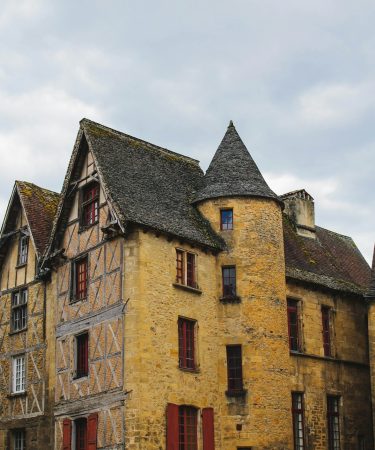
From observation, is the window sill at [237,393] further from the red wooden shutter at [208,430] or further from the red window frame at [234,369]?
the red wooden shutter at [208,430]

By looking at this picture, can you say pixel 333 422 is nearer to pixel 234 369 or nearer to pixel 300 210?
pixel 234 369

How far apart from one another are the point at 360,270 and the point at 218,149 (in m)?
8.67

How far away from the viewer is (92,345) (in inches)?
1011

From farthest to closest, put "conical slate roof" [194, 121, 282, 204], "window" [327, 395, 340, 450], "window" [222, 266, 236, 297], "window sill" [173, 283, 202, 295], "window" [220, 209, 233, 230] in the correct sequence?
"window" [327, 395, 340, 450] → "conical slate roof" [194, 121, 282, 204] → "window" [220, 209, 233, 230] → "window" [222, 266, 236, 297] → "window sill" [173, 283, 202, 295]

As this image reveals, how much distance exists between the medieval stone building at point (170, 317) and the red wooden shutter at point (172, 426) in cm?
3

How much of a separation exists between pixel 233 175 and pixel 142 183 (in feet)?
10.4

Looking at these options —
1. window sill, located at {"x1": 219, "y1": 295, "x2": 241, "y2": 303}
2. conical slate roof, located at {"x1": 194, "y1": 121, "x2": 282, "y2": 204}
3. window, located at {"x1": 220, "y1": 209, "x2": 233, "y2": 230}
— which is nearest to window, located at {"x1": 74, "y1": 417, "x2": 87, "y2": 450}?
window sill, located at {"x1": 219, "y1": 295, "x2": 241, "y2": 303}

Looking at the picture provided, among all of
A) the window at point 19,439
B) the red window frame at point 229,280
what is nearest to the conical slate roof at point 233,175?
the red window frame at point 229,280

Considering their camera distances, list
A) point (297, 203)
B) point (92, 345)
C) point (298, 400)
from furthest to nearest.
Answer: point (297, 203) < point (298, 400) < point (92, 345)

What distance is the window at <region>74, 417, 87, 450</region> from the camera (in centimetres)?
2566

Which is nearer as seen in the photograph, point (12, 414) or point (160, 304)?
point (160, 304)

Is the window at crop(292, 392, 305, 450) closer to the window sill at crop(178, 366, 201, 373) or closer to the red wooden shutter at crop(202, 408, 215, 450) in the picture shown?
the red wooden shutter at crop(202, 408, 215, 450)

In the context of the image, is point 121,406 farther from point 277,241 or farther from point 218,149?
point 218,149

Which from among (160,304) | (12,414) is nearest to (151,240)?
(160,304)
